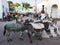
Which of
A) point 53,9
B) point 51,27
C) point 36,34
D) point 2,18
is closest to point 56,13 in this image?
point 53,9

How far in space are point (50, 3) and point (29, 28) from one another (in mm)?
29015

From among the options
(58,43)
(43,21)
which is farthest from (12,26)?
(43,21)

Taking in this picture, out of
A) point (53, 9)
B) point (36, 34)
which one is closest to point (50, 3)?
point (53, 9)

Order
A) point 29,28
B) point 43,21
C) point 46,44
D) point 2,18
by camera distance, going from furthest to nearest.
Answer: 1. point 2,18
2. point 43,21
3. point 29,28
4. point 46,44

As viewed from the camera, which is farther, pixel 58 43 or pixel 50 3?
pixel 50 3

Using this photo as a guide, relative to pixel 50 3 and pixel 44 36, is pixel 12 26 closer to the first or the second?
pixel 44 36

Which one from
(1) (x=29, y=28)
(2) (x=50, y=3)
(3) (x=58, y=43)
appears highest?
(2) (x=50, y=3)

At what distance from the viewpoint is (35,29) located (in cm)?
1379

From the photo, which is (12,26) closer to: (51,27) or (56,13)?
(51,27)

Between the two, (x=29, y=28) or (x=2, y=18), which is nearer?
(x=29, y=28)

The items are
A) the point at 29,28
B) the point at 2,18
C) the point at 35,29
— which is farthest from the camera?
the point at 2,18

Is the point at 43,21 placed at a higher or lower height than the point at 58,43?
higher

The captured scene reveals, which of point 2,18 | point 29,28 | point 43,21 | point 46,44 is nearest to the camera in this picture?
point 46,44

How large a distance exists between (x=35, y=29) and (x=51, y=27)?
326cm
